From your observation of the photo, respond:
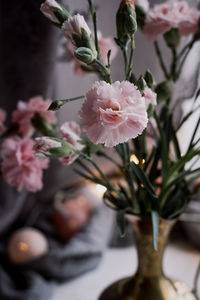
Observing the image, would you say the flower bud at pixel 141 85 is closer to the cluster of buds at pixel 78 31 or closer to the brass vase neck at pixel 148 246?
the cluster of buds at pixel 78 31

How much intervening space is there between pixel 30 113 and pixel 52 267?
1.16 ft

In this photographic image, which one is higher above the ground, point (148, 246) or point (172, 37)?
point (172, 37)

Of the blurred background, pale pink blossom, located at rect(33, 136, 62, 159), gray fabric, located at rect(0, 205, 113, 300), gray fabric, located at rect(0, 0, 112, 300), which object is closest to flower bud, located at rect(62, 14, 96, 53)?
pale pink blossom, located at rect(33, 136, 62, 159)

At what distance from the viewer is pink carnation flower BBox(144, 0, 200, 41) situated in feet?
1.51

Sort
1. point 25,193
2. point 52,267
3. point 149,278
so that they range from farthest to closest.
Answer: point 25,193 < point 52,267 < point 149,278

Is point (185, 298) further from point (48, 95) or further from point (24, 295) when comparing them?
point (48, 95)

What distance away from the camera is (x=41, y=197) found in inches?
36.8

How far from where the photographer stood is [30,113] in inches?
20.8

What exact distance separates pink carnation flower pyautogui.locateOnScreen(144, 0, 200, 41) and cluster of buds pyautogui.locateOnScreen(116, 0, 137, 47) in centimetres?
9

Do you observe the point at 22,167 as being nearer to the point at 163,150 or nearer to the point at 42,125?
the point at 42,125

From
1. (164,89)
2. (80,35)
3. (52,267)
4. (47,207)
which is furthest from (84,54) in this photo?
(47,207)

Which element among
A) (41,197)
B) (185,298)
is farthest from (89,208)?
(185,298)

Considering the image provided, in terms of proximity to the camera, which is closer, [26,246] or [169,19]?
[169,19]

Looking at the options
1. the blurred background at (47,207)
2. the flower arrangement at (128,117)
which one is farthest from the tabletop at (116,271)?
the flower arrangement at (128,117)
